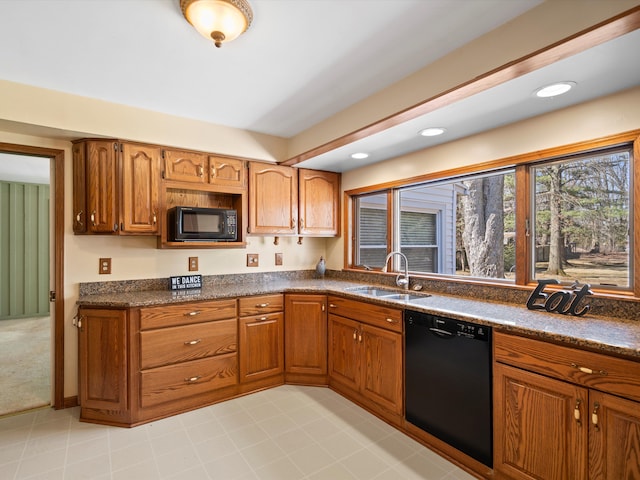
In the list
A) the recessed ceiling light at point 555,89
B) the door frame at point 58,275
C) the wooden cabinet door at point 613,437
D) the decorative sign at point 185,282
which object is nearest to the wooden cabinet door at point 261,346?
the decorative sign at point 185,282

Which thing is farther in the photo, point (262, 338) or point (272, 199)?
point (272, 199)

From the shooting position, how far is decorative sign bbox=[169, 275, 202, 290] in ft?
9.78

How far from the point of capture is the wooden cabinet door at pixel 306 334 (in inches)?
119

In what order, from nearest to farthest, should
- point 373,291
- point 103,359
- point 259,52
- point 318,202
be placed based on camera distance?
point 259,52
point 103,359
point 373,291
point 318,202

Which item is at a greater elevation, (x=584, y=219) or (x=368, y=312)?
(x=584, y=219)

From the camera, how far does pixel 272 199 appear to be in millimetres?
3344

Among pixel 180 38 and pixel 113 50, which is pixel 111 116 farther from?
pixel 180 38

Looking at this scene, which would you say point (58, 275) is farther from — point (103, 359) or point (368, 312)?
point (368, 312)

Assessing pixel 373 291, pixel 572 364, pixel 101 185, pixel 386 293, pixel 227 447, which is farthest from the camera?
pixel 373 291

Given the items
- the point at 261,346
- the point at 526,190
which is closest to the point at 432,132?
the point at 526,190

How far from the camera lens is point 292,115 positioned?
2783 mm

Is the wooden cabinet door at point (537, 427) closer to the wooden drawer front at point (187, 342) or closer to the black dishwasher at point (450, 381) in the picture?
the black dishwasher at point (450, 381)

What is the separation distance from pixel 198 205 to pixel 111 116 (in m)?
0.99

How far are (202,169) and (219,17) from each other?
1623mm
